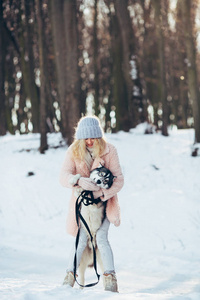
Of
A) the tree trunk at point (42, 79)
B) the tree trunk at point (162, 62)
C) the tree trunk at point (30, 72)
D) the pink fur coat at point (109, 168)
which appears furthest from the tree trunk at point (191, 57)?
the pink fur coat at point (109, 168)

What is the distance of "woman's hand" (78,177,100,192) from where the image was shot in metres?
4.39

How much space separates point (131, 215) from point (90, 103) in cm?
2014

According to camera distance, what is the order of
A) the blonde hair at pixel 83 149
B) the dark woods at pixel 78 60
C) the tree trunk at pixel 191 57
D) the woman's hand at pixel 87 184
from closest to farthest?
1. the woman's hand at pixel 87 184
2. the blonde hair at pixel 83 149
3. the tree trunk at pixel 191 57
4. the dark woods at pixel 78 60

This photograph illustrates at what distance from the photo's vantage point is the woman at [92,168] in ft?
14.9

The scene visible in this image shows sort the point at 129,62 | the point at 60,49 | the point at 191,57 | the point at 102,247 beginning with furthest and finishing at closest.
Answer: the point at 129,62 < the point at 60,49 < the point at 191,57 < the point at 102,247

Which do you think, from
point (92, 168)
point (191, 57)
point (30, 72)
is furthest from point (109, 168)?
point (30, 72)

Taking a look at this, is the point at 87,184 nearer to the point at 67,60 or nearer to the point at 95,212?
the point at 95,212

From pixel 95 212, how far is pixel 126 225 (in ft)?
13.0

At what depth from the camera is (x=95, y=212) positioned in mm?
4621

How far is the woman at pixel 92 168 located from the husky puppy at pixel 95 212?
0.20ft

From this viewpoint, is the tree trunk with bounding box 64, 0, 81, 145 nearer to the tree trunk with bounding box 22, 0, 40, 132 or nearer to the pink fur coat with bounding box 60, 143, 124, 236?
the tree trunk with bounding box 22, 0, 40, 132

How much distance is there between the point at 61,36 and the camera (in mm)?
14234

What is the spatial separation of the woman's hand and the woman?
7cm

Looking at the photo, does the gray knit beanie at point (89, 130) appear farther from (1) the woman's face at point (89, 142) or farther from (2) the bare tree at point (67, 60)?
(2) the bare tree at point (67, 60)
